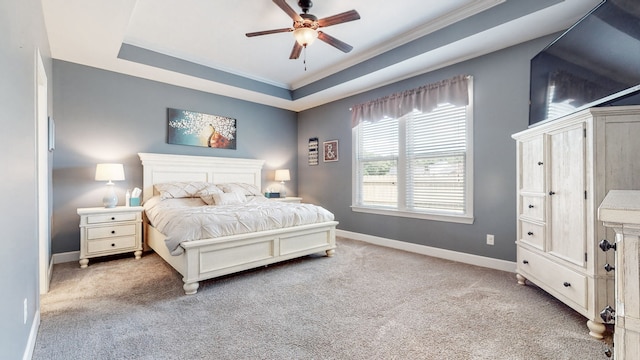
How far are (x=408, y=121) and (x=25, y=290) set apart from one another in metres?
4.12

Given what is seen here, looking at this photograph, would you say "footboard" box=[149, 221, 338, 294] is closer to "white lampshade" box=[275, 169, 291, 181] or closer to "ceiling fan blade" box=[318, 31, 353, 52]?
"white lampshade" box=[275, 169, 291, 181]

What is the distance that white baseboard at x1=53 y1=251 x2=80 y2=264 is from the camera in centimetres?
337

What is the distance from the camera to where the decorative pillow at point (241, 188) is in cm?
431

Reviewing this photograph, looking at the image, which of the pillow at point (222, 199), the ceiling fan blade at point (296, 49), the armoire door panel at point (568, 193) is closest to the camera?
the armoire door panel at point (568, 193)

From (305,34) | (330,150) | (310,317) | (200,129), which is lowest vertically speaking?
(310,317)

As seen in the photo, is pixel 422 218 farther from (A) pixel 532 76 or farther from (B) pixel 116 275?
(B) pixel 116 275

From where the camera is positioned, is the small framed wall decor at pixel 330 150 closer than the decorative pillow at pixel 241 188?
No

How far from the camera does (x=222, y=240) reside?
2.67 metres

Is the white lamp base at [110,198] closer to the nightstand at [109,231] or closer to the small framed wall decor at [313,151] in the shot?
the nightstand at [109,231]

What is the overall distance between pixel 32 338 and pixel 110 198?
215 centimetres

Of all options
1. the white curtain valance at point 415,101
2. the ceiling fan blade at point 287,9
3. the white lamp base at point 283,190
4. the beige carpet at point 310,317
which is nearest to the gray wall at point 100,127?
the beige carpet at point 310,317

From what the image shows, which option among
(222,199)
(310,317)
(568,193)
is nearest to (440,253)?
(568,193)

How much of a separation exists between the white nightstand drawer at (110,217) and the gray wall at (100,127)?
0.54 meters

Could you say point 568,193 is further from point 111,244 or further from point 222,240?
point 111,244
